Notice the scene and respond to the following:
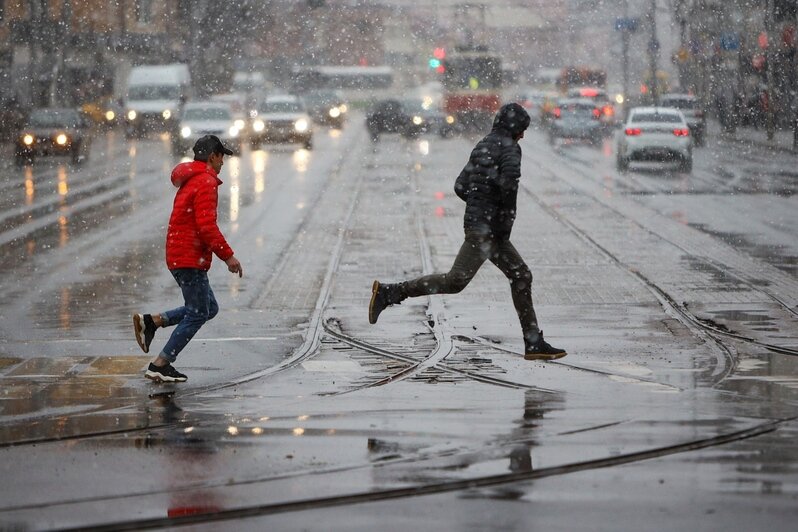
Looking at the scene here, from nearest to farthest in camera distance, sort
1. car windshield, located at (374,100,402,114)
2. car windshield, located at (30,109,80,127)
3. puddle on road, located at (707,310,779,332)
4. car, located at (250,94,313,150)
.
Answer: puddle on road, located at (707,310,779,332), car windshield, located at (30,109,80,127), car, located at (250,94,313,150), car windshield, located at (374,100,402,114)

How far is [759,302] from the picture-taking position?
46.0 feet

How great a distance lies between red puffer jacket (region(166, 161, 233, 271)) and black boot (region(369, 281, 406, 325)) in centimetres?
171

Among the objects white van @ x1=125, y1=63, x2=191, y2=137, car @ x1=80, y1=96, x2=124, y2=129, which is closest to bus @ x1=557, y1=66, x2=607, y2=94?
car @ x1=80, y1=96, x2=124, y2=129

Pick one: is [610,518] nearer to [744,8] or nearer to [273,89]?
[744,8]

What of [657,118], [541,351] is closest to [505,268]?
[541,351]

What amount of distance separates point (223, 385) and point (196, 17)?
3153 inches

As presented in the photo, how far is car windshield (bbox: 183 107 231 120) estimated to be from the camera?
47.2m

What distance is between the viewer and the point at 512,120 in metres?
10.5

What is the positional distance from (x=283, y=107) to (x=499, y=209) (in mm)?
42299

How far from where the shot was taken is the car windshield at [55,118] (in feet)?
142

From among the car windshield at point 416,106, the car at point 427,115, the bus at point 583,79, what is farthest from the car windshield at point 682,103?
the bus at point 583,79

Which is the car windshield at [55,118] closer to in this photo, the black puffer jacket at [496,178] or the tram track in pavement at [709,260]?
the tram track in pavement at [709,260]

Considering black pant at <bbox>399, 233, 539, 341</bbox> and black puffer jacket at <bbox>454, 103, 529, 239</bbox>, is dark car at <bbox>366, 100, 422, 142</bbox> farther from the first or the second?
black puffer jacket at <bbox>454, 103, 529, 239</bbox>

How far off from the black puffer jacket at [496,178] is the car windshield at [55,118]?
112 ft
